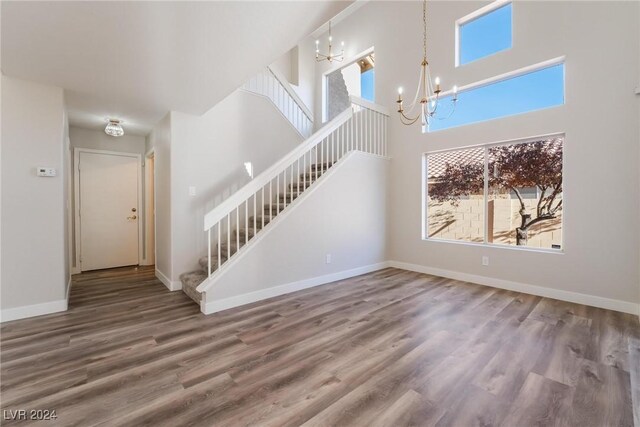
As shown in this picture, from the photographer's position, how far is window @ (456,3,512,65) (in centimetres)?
391

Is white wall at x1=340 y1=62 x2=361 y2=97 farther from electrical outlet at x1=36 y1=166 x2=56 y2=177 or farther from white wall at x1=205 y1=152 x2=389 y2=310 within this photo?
electrical outlet at x1=36 y1=166 x2=56 y2=177

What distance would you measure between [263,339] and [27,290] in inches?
104

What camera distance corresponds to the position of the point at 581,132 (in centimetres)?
326

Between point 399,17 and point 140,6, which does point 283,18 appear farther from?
point 399,17

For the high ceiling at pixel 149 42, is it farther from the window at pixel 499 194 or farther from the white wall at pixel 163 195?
the window at pixel 499 194

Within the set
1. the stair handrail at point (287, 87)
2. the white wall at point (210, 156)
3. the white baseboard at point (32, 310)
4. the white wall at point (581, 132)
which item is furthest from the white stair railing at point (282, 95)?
the white baseboard at point (32, 310)

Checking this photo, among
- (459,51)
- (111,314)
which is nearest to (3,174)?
(111,314)

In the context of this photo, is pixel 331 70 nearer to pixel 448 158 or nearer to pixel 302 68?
pixel 302 68

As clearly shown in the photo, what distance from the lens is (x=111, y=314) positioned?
297 cm

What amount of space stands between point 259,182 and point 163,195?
182cm

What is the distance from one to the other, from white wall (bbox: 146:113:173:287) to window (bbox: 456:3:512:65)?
4585mm

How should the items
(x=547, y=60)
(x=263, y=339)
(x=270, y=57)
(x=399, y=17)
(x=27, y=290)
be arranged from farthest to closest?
1. (x=399, y=17)
2. (x=547, y=60)
3. (x=27, y=290)
4. (x=270, y=57)
5. (x=263, y=339)

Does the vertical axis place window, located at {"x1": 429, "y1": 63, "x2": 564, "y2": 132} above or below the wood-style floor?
above

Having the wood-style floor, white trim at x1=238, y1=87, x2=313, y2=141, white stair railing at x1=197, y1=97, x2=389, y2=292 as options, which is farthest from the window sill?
white trim at x1=238, y1=87, x2=313, y2=141
